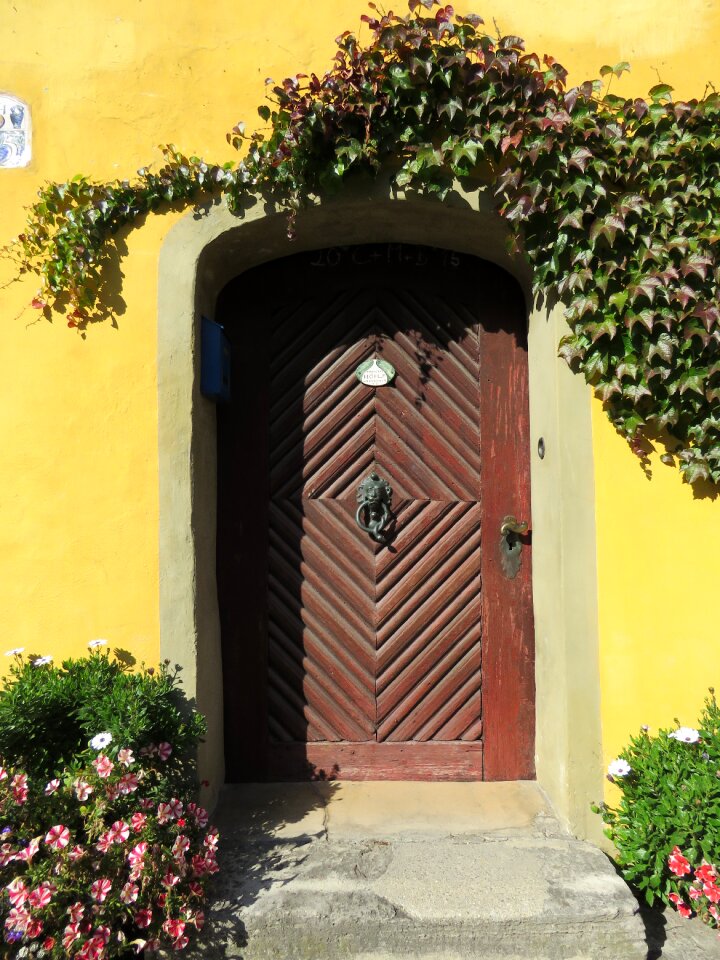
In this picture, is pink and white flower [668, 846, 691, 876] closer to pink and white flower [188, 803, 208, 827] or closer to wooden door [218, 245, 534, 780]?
wooden door [218, 245, 534, 780]

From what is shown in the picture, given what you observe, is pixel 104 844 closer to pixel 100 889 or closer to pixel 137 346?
pixel 100 889

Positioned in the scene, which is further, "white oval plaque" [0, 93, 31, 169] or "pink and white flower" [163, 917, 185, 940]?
"white oval plaque" [0, 93, 31, 169]

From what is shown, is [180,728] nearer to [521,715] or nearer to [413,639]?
[413,639]

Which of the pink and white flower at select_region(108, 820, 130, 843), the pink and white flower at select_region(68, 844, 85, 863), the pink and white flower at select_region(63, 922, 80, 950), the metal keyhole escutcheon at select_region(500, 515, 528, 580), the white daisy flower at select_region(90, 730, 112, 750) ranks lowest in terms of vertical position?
the pink and white flower at select_region(63, 922, 80, 950)

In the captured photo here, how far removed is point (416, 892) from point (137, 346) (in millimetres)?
2254

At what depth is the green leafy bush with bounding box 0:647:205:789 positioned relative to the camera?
2.24 meters

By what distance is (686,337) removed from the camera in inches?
96.3

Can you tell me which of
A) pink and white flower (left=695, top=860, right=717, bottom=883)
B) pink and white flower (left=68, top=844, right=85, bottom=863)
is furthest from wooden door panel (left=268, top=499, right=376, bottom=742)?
pink and white flower (left=695, top=860, right=717, bottom=883)

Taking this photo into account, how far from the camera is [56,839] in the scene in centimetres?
200

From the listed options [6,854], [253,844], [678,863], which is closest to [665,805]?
[678,863]

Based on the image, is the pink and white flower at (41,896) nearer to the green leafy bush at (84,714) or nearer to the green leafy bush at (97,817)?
the green leafy bush at (97,817)

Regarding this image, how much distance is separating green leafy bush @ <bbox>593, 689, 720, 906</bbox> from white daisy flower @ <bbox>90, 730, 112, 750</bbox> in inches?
70.2

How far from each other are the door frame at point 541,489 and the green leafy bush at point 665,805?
0.17m

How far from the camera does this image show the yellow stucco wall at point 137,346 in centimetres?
256
